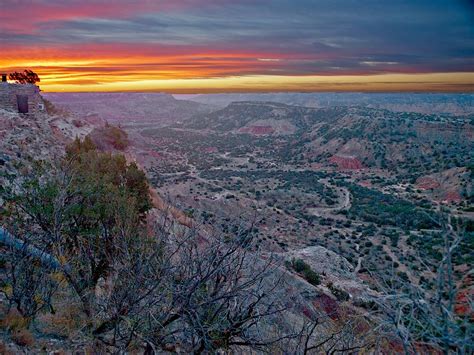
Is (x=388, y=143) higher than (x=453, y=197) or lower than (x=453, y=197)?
higher

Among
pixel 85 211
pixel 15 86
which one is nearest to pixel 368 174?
pixel 15 86

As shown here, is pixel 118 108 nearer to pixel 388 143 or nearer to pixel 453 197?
pixel 388 143

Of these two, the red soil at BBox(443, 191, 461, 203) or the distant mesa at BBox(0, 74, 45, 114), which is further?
the red soil at BBox(443, 191, 461, 203)

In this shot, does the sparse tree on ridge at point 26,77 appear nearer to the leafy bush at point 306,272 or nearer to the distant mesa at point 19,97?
the distant mesa at point 19,97

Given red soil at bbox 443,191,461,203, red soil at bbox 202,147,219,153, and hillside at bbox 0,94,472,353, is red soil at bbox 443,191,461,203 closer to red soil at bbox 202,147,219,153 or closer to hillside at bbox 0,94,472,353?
hillside at bbox 0,94,472,353

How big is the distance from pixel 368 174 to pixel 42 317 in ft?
208

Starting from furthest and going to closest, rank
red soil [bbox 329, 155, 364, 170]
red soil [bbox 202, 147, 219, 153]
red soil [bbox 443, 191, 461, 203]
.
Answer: red soil [bbox 202, 147, 219, 153], red soil [bbox 329, 155, 364, 170], red soil [bbox 443, 191, 461, 203]

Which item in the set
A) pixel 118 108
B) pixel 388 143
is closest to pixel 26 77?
pixel 388 143

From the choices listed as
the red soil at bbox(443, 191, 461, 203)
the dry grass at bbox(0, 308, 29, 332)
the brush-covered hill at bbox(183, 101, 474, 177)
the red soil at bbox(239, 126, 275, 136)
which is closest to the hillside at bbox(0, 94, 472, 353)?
the dry grass at bbox(0, 308, 29, 332)

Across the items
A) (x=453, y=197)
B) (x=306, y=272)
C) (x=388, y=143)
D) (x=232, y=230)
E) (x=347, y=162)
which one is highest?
(x=232, y=230)

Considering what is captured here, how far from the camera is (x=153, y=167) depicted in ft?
219

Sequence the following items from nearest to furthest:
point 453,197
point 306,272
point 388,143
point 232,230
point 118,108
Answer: point 232,230
point 306,272
point 453,197
point 388,143
point 118,108

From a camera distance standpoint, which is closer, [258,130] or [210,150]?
[210,150]

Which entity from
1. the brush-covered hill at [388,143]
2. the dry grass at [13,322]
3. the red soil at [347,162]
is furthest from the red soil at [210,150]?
the dry grass at [13,322]
